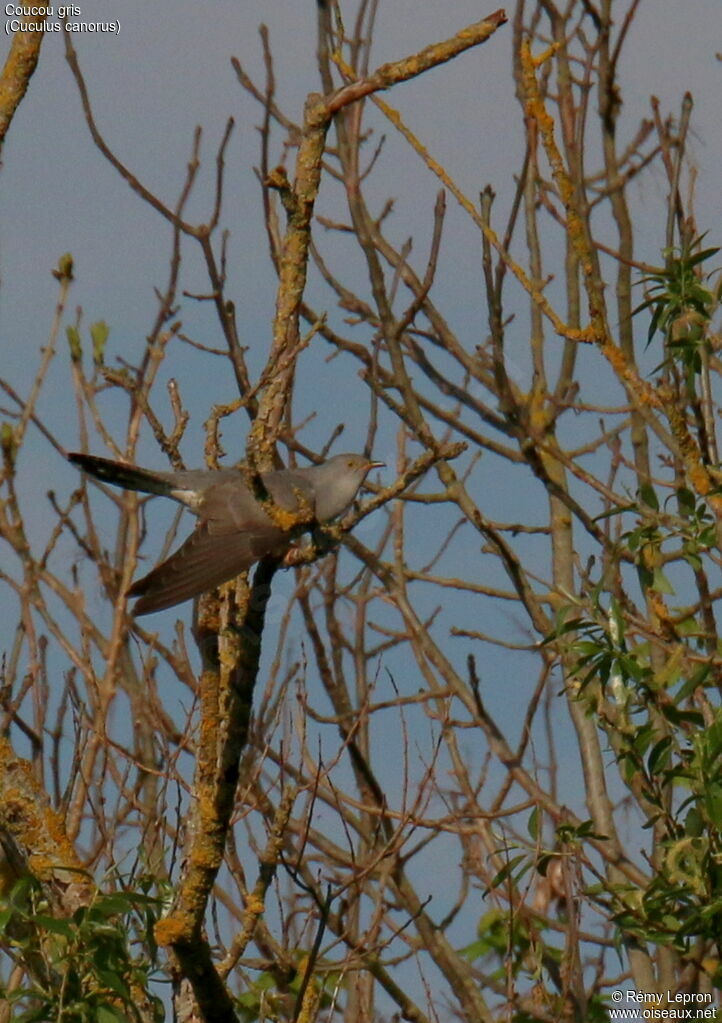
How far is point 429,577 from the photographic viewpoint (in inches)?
267

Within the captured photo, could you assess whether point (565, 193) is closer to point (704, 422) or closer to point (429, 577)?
point (704, 422)

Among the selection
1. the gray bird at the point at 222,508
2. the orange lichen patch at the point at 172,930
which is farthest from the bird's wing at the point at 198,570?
the orange lichen patch at the point at 172,930

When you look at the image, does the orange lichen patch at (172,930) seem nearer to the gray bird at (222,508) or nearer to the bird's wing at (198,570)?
the gray bird at (222,508)

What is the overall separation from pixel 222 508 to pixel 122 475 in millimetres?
631

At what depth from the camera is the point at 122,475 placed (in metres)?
5.83

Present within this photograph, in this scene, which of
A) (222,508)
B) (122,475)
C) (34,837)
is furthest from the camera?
(122,475)

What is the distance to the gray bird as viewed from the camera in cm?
433

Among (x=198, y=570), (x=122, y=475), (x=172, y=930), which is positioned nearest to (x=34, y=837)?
(x=172, y=930)

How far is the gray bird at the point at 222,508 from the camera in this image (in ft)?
14.2

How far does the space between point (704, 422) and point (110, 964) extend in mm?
2571

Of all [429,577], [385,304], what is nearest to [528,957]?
[429,577]

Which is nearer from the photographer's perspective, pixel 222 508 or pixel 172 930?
pixel 172 930

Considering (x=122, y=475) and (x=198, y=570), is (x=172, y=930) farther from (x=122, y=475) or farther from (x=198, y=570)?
(x=122, y=475)

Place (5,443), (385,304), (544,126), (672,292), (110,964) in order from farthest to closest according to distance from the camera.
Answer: (385,304)
(5,443)
(544,126)
(672,292)
(110,964)
